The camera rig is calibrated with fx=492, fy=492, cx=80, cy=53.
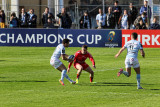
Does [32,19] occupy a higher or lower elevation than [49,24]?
higher

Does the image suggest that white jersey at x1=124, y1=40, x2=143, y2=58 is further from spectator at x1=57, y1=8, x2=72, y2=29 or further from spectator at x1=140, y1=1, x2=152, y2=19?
spectator at x1=57, y1=8, x2=72, y2=29

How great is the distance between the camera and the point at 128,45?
17000 millimetres

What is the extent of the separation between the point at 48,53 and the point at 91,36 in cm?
450

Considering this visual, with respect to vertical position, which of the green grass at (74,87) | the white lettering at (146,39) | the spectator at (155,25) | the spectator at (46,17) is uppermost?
the spectator at (46,17)

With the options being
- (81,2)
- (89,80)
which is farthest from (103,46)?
(89,80)

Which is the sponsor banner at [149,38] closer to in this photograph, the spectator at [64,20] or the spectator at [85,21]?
the spectator at [85,21]

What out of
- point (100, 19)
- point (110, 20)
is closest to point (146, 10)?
point (110, 20)

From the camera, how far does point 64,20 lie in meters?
36.8

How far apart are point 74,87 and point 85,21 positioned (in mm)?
19581

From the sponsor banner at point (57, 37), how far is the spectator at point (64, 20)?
576mm

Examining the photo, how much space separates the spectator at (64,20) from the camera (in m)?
36.6

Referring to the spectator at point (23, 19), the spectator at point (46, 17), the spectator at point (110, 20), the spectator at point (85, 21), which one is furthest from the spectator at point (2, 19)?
the spectator at point (110, 20)

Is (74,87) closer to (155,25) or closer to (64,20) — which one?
(155,25)

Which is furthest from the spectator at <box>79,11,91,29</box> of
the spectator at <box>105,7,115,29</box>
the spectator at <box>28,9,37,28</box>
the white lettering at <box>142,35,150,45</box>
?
the white lettering at <box>142,35,150,45</box>
